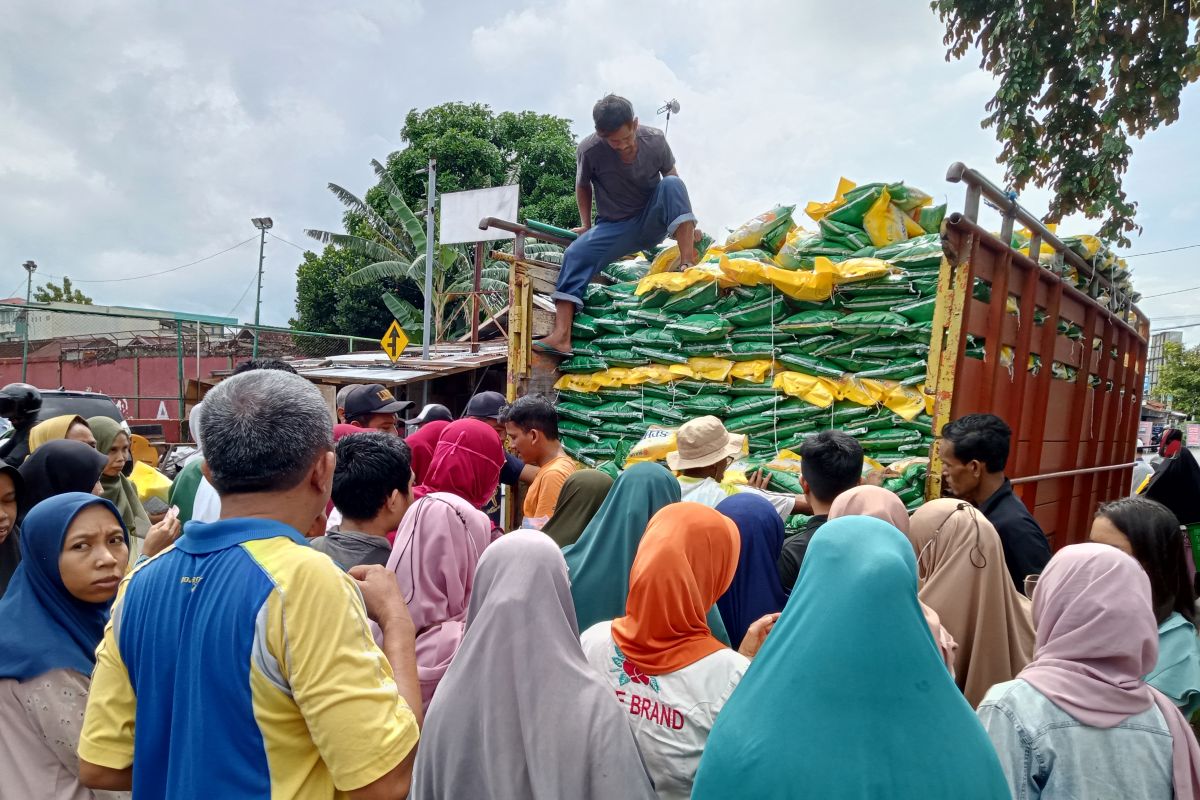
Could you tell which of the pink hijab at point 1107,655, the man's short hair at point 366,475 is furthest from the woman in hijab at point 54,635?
the pink hijab at point 1107,655

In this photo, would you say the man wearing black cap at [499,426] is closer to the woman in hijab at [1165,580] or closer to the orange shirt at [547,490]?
the orange shirt at [547,490]

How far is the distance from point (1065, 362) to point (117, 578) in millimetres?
4436

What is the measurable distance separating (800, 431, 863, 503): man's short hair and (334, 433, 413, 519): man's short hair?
1.39 m

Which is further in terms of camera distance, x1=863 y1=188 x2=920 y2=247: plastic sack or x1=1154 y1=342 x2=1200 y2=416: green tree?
x1=1154 y1=342 x2=1200 y2=416: green tree

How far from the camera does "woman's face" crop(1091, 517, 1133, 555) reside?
192 centimetres

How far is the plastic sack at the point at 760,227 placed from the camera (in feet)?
14.4

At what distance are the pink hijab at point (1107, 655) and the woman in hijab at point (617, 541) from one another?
3.37ft

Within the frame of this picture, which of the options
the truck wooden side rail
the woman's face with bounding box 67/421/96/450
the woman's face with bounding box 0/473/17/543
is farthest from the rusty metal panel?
the woman's face with bounding box 67/421/96/450

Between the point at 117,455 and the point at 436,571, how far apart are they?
5.65 feet

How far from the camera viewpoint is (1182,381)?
2633 cm

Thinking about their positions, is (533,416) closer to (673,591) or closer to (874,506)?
(874,506)

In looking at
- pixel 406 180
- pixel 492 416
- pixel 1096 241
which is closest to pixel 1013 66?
pixel 1096 241

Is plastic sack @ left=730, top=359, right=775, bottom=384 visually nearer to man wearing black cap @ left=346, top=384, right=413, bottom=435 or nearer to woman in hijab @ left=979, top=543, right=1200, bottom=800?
man wearing black cap @ left=346, top=384, right=413, bottom=435

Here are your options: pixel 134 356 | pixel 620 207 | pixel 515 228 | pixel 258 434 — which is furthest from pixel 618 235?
pixel 134 356
